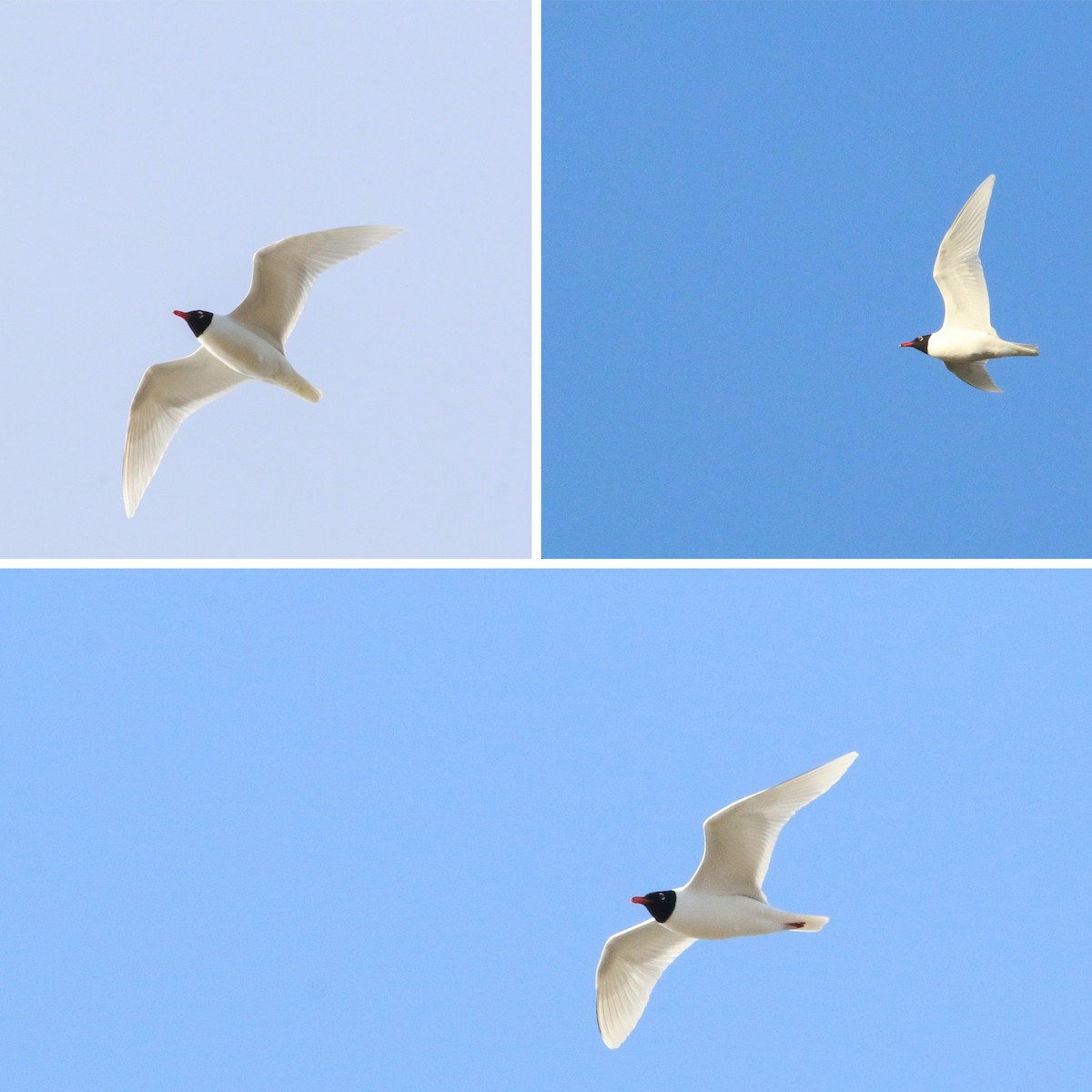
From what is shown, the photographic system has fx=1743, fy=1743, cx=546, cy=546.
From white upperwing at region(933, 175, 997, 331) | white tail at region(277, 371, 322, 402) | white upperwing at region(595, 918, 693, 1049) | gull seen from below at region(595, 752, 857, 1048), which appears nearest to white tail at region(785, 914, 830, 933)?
gull seen from below at region(595, 752, 857, 1048)

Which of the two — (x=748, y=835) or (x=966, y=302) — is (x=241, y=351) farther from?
(x=966, y=302)

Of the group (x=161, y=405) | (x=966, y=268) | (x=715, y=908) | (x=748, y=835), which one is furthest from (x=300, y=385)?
(x=966, y=268)

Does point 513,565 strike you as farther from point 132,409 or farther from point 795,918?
point 795,918

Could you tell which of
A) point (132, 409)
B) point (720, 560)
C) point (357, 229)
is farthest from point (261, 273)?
point (720, 560)

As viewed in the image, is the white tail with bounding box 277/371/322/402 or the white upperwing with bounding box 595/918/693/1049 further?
the white tail with bounding box 277/371/322/402

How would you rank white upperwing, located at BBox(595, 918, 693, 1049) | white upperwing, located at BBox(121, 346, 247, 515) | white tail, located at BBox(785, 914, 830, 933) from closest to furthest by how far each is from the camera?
white tail, located at BBox(785, 914, 830, 933) < white upperwing, located at BBox(595, 918, 693, 1049) < white upperwing, located at BBox(121, 346, 247, 515)

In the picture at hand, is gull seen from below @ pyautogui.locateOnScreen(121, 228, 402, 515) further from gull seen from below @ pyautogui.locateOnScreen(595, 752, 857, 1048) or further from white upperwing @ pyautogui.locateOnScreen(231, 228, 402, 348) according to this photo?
gull seen from below @ pyautogui.locateOnScreen(595, 752, 857, 1048)

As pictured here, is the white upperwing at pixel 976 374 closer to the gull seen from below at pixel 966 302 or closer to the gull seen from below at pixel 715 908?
the gull seen from below at pixel 966 302
